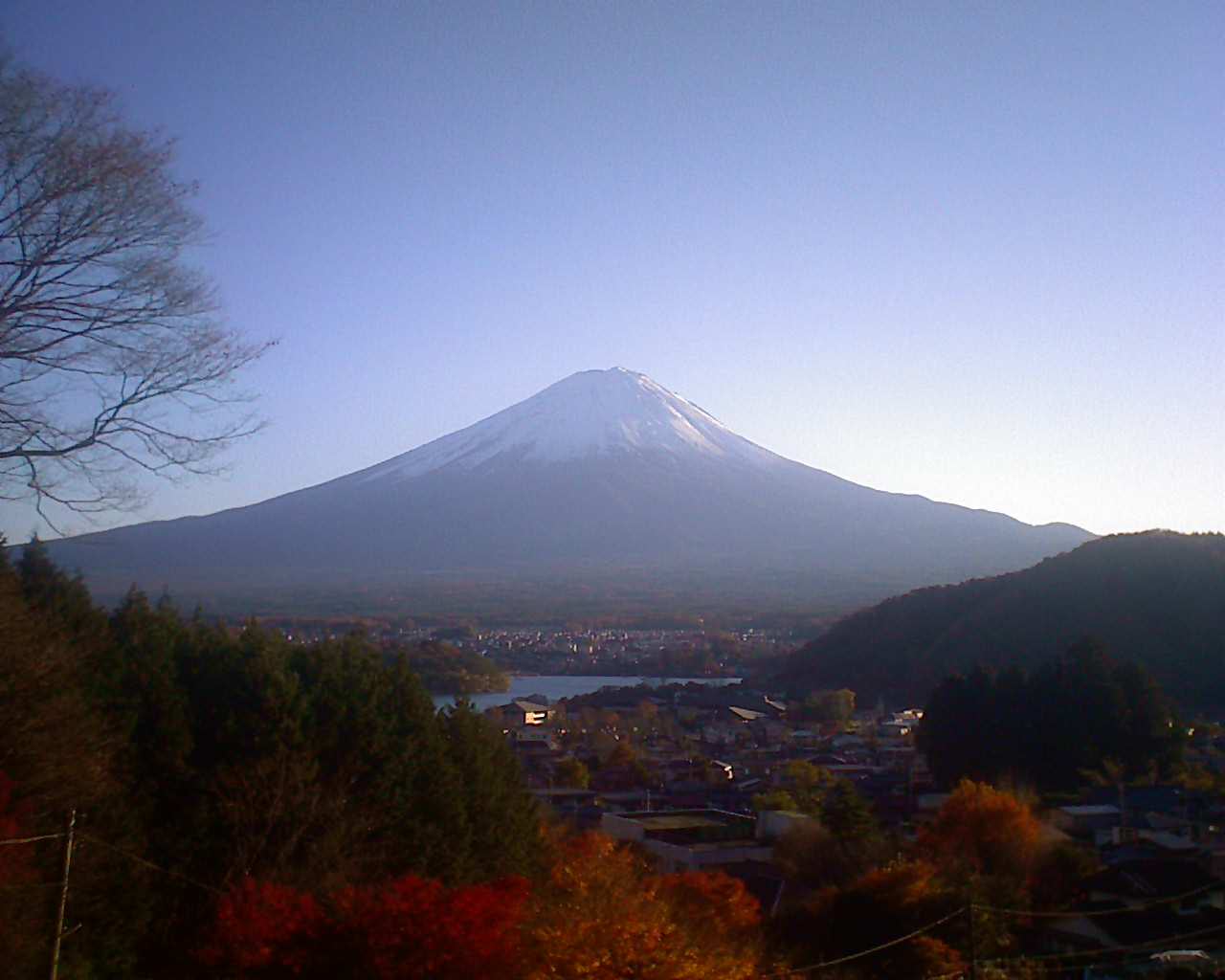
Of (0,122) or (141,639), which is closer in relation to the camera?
(0,122)

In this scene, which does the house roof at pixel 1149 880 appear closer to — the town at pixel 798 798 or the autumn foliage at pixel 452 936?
the town at pixel 798 798

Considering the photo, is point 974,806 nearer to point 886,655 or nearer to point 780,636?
point 886,655

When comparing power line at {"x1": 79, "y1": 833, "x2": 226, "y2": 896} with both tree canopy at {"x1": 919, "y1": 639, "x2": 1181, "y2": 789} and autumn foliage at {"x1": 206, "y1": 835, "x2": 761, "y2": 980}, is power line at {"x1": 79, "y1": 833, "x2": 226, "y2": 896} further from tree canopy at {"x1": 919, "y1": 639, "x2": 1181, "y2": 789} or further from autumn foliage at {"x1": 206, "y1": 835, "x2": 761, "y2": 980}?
tree canopy at {"x1": 919, "y1": 639, "x2": 1181, "y2": 789}

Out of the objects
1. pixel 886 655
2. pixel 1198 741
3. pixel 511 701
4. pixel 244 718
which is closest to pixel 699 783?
pixel 511 701

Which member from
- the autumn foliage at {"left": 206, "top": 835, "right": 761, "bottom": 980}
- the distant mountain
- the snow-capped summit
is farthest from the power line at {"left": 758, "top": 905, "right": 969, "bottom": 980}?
the snow-capped summit

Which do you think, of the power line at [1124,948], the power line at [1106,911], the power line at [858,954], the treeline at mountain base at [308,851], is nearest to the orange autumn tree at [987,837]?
the power line at [1106,911]

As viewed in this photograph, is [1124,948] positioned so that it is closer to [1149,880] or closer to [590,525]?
[1149,880]

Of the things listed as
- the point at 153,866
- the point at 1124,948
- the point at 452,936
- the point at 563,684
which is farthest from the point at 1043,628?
the point at 153,866
